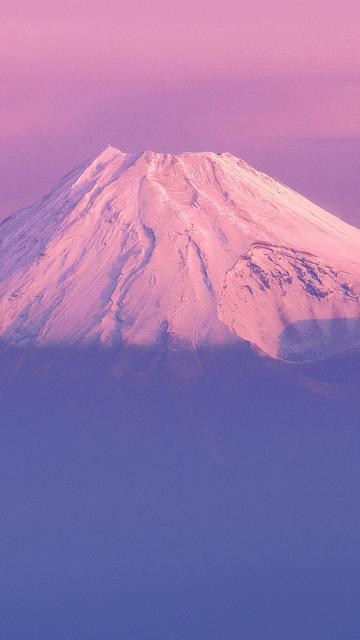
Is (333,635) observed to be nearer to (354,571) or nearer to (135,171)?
(354,571)

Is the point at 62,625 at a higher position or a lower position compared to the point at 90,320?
lower

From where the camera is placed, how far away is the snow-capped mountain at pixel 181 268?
89938 millimetres

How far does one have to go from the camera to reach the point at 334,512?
301ft

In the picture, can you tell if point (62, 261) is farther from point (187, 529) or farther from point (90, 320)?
point (187, 529)

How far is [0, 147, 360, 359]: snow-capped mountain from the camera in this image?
89938mm

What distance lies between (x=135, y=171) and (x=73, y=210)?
2.78 m

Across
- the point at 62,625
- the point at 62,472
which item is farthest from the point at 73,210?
the point at 62,625

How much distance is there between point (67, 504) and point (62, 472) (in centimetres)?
138

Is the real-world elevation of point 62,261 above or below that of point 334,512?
above

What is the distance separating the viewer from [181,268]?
91.0m

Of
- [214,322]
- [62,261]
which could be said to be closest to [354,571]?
[214,322]

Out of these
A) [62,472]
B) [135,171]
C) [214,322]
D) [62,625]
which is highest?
[135,171]

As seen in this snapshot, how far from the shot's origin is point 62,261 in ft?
303

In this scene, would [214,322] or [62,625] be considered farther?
[214,322]
